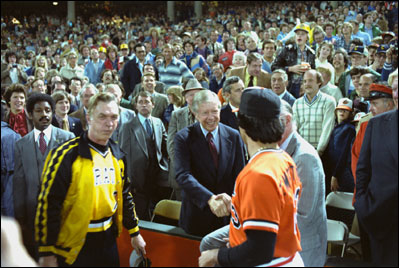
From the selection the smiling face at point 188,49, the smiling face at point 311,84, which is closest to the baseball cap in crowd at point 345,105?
the smiling face at point 311,84

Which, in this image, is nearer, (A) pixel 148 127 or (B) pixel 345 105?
(B) pixel 345 105

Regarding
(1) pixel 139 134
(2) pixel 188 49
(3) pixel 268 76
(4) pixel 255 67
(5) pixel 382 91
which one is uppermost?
(2) pixel 188 49

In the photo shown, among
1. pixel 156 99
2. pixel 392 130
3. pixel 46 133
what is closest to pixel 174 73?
pixel 156 99

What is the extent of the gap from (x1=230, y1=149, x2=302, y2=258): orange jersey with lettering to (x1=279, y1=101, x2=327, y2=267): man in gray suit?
0.35m

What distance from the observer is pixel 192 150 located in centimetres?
316

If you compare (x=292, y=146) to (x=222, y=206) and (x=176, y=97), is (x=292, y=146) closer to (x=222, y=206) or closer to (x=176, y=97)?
(x=222, y=206)

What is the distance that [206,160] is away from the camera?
3145 millimetres

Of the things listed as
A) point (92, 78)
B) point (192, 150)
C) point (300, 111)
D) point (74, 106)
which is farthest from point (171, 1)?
point (192, 150)

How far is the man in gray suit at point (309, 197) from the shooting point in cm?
221

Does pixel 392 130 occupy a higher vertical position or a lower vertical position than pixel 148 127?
higher

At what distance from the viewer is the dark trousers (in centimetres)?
241

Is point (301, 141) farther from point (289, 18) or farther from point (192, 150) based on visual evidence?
point (289, 18)

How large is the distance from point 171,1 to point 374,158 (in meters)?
22.5

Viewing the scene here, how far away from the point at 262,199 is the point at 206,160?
152 cm
